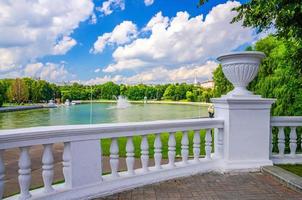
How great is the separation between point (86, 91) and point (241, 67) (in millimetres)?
45231

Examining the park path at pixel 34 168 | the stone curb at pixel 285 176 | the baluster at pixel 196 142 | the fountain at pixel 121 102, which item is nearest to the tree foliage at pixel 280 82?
the stone curb at pixel 285 176

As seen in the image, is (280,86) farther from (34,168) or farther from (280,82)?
(34,168)

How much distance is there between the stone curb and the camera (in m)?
3.95

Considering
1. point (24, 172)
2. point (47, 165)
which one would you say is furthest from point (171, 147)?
point (24, 172)

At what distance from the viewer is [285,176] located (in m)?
4.29

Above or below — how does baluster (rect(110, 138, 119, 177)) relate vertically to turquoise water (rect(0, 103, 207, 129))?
above

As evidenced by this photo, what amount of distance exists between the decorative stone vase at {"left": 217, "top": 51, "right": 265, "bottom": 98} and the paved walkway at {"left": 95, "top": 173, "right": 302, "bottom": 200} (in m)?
1.38

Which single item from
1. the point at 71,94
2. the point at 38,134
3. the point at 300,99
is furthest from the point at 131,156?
the point at 71,94

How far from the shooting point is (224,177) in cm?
457

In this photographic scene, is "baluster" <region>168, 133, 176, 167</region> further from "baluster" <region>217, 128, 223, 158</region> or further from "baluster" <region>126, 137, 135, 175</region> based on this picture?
"baluster" <region>217, 128, 223, 158</region>

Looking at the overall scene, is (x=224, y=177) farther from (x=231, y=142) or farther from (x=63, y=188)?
(x=63, y=188)

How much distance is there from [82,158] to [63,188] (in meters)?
0.41

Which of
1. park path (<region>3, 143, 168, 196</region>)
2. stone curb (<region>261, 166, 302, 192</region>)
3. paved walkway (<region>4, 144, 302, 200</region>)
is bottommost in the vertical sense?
park path (<region>3, 143, 168, 196</region>)

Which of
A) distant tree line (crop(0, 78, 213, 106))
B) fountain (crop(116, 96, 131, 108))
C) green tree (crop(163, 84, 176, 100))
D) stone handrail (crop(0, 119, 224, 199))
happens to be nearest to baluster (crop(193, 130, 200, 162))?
stone handrail (crop(0, 119, 224, 199))
